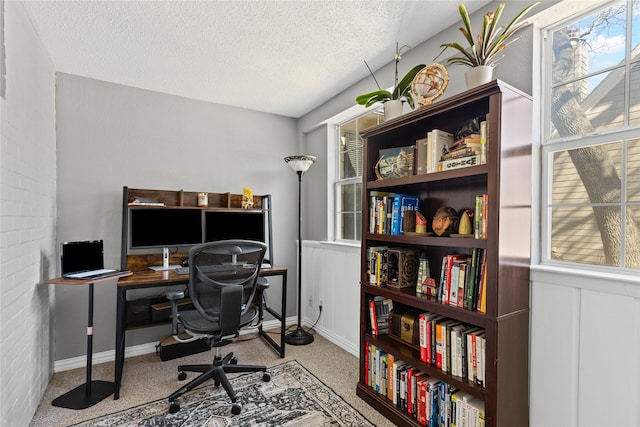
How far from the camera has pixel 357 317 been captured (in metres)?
2.83

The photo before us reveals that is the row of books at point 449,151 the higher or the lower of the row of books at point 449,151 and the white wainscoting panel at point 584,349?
the higher

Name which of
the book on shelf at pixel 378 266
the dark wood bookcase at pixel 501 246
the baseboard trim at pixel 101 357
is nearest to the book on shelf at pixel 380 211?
the book on shelf at pixel 378 266

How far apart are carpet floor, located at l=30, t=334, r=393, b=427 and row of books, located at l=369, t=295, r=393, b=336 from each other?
48 cm

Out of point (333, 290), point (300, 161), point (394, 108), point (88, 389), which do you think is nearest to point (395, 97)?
point (394, 108)

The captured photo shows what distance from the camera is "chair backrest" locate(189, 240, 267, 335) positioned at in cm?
205

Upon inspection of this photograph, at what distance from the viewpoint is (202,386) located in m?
2.30

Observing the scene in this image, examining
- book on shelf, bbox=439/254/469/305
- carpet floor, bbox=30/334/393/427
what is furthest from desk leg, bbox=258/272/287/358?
book on shelf, bbox=439/254/469/305

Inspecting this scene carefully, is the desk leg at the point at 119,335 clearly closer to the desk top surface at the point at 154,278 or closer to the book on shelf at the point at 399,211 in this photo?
the desk top surface at the point at 154,278

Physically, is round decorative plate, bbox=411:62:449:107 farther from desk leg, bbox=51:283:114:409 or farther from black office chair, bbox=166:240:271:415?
desk leg, bbox=51:283:114:409

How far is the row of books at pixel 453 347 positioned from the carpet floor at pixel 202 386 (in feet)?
1.81

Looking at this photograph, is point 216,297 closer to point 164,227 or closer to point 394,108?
point 164,227

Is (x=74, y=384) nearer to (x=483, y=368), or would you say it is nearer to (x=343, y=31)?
(x=483, y=368)

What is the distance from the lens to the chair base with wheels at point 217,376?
201 cm

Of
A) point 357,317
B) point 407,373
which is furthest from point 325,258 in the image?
point 407,373
